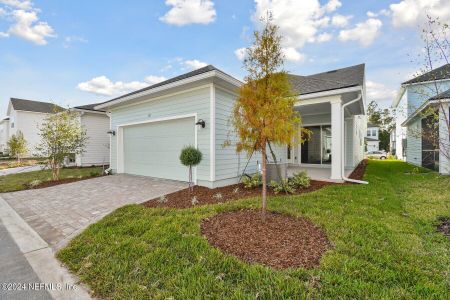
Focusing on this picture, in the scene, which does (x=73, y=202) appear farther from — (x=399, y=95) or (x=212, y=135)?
(x=399, y=95)

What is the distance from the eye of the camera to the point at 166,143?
8273 millimetres

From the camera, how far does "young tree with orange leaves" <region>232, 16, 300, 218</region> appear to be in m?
3.55

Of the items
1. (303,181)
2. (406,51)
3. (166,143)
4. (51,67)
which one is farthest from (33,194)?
(406,51)

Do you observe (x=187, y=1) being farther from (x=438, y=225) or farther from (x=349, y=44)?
(x=438, y=225)

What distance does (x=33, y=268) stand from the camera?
2688mm

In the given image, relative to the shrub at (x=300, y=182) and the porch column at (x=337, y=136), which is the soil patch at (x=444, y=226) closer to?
the shrub at (x=300, y=182)

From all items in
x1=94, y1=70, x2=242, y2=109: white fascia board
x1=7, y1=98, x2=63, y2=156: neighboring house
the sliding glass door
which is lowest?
the sliding glass door

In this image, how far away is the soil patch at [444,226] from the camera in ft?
11.0

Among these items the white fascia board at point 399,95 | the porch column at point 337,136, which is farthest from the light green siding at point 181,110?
the white fascia board at point 399,95

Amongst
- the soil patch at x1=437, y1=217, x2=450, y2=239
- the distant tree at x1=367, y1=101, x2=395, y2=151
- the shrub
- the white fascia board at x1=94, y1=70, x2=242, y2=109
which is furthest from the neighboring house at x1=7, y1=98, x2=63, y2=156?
the distant tree at x1=367, y1=101, x2=395, y2=151

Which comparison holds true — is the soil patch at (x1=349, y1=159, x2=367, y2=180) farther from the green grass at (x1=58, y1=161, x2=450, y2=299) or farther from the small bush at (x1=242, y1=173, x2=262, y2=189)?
the green grass at (x1=58, y1=161, x2=450, y2=299)

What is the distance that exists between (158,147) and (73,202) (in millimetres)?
3592

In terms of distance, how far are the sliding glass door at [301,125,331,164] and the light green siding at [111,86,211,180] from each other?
7.25 meters

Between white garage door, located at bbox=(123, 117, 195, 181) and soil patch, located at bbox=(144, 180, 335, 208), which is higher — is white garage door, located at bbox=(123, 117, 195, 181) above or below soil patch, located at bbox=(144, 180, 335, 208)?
above
